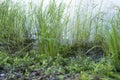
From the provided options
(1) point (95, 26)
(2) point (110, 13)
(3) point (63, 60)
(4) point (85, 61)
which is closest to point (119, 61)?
(4) point (85, 61)

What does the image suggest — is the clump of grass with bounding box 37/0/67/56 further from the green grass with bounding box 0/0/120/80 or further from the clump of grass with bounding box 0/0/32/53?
the clump of grass with bounding box 0/0/32/53

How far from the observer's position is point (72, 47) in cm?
435

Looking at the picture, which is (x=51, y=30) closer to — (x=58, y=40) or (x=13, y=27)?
(x=58, y=40)

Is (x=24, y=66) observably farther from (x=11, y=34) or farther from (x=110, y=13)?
(x=110, y=13)

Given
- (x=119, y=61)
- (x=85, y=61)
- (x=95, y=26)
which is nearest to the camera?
(x=119, y=61)

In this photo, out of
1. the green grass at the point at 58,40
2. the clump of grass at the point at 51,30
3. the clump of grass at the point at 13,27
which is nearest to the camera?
the green grass at the point at 58,40

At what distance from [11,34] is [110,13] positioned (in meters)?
1.34

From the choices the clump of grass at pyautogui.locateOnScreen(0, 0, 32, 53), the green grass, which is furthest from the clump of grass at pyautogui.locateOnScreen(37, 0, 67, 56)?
the clump of grass at pyautogui.locateOnScreen(0, 0, 32, 53)

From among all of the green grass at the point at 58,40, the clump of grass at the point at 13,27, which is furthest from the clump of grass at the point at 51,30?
the clump of grass at the point at 13,27

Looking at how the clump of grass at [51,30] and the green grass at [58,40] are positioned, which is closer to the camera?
the green grass at [58,40]

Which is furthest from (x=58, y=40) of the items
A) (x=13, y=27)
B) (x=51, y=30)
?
(x=13, y=27)

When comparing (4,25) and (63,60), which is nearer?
(63,60)

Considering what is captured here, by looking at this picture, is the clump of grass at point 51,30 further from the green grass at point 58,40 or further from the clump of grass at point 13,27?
the clump of grass at point 13,27

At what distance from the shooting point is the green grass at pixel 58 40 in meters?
3.43
